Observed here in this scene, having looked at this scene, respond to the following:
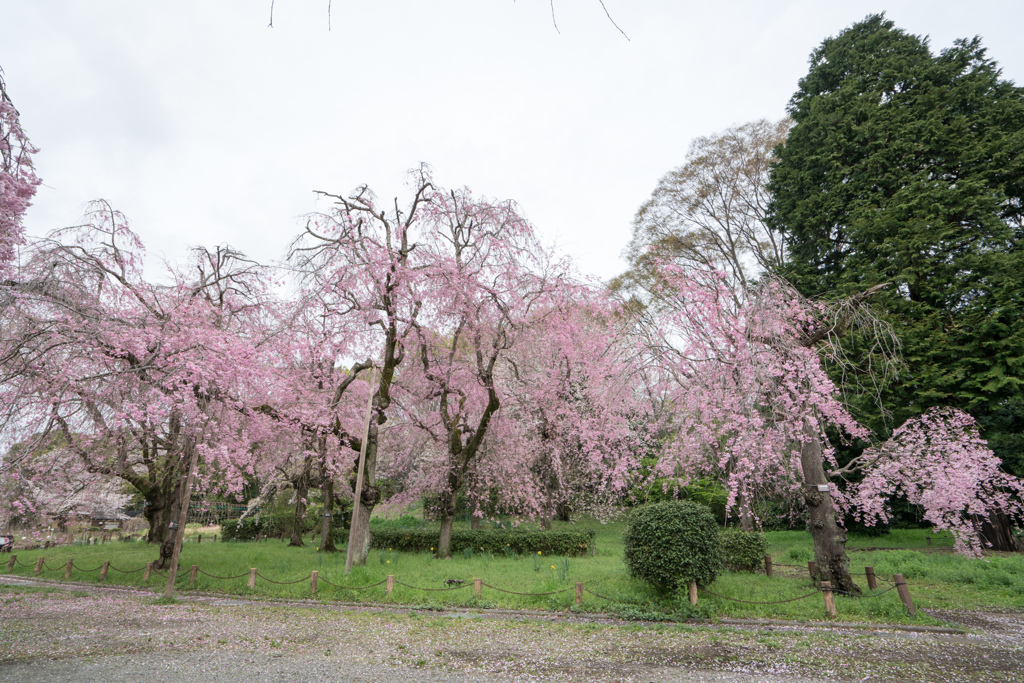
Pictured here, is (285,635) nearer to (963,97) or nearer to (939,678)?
(939,678)

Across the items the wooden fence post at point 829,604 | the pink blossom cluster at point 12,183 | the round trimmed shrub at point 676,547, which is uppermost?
the pink blossom cluster at point 12,183

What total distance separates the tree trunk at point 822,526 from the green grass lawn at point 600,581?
21.2 inches

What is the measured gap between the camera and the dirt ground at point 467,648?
5512mm

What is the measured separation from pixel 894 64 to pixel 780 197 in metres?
4.90

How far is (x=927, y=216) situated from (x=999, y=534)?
29.0ft

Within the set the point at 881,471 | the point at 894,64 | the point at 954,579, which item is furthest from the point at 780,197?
the point at 954,579

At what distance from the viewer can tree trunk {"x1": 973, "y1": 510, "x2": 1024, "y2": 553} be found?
12.8 m

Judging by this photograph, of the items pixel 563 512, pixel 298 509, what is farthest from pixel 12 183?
pixel 563 512

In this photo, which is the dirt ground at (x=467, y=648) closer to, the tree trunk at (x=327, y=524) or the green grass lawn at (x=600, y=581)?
the green grass lawn at (x=600, y=581)

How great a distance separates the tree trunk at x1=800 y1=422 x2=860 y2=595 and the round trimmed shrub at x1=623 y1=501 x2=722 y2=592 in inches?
97.6

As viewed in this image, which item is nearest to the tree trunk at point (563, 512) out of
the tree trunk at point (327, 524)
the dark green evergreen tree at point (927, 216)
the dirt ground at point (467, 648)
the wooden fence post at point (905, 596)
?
the tree trunk at point (327, 524)

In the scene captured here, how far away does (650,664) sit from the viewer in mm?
5938

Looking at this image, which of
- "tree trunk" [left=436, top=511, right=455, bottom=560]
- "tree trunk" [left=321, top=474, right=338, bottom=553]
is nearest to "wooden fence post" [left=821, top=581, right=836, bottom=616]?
"tree trunk" [left=436, top=511, right=455, bottom=560]

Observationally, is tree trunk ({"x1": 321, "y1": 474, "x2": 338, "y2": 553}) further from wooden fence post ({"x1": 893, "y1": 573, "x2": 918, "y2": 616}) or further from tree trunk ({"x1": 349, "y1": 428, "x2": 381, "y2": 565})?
wooden fence post ({"x1": 893, "y1": 573, "x2": 918, "y2": 616})
